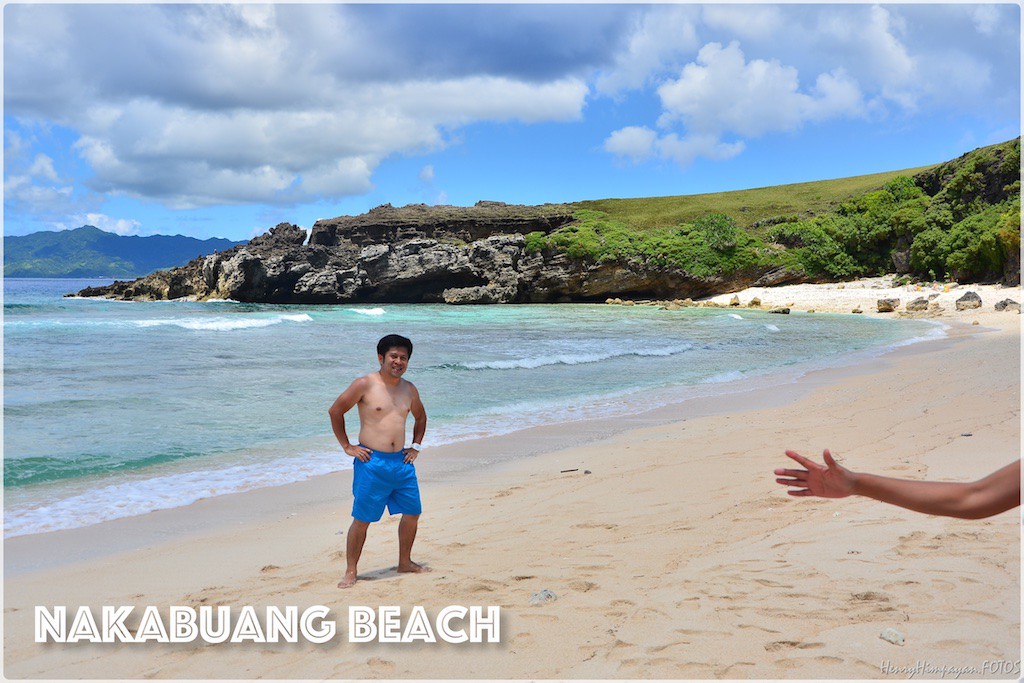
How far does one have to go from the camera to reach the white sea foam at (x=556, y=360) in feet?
56.8

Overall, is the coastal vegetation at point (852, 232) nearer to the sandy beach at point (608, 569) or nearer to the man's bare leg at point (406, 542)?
the sandy beach at point (608, 569)

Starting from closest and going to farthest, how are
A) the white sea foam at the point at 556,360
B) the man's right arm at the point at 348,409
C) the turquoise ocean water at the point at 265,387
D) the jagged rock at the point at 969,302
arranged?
the man's right arm at the point at 348,409
the turquoise ocean water at the point at 265,387
the white sea foam at the point at 556,360
the jagged rock at the point at 969,302

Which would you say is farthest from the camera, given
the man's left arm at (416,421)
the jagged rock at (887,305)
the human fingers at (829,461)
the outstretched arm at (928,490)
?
the jagged rock at (887,305)

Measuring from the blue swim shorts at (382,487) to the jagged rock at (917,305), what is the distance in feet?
121

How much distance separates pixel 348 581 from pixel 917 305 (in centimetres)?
3795

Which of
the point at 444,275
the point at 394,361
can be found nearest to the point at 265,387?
the point at 394,361

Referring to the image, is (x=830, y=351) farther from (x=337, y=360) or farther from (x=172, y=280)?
(x=172, y=280)

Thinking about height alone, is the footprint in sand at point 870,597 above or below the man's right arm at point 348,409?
below

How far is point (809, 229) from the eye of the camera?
55.8 metres

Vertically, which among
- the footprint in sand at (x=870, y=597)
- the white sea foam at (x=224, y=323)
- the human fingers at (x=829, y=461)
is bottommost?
the footprint in sand at (x=870, y=597)

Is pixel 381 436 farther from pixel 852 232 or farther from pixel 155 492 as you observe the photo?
pixel 852 232

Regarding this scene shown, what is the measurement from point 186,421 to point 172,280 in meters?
62.6

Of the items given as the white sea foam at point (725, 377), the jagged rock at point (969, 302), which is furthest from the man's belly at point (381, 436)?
the jagged rock at point (969, 302)

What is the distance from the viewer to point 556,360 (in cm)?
1852
